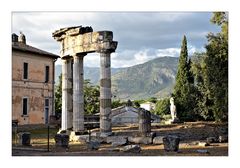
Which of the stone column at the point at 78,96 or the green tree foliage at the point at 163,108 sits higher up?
the stone column at the point at 78,96

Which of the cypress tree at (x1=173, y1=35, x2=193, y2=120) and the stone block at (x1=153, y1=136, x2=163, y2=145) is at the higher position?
the cypress tree at (x1=173, y1=35, x2=193, y2=120)

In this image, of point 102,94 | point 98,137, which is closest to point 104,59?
point 102,94

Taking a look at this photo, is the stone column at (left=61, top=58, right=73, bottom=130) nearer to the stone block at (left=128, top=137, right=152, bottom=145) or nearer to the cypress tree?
the stone block at (left=128, top=137, right=152, bottom=145)

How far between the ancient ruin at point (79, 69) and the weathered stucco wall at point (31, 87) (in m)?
8.30

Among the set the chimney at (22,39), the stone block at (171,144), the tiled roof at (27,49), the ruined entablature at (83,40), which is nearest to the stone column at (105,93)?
the ruined entablature at (83,40)

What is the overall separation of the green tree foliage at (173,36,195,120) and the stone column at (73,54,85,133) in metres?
15.6

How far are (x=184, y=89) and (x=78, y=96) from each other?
17596 mm

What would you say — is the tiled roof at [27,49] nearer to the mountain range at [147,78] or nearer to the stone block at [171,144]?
the stone block at [171,144]

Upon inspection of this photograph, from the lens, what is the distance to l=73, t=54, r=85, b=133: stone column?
21.1 metres

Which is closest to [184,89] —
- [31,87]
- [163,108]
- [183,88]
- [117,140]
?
[183,88]

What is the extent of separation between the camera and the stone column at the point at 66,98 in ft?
74.0

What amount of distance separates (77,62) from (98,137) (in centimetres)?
434

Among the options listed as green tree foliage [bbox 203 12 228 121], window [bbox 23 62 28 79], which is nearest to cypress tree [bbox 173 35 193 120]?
green tree foliage [bbox 203 12 228 121]

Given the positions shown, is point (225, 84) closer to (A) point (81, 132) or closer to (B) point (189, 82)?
(A) point (81, 132)
